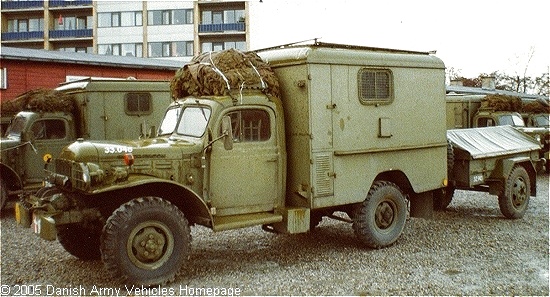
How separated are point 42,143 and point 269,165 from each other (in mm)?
6320

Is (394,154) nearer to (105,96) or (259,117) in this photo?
(259,117)

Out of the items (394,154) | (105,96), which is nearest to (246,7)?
(105,96)

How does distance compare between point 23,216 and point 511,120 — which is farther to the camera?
point 511,120

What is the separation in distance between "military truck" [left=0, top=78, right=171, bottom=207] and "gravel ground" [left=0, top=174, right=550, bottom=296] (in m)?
2.11

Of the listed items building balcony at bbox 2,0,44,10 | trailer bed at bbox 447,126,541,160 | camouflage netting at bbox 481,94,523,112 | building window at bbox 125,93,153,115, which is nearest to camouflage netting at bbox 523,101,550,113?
camouflage netting at bbox 481,94,523,112

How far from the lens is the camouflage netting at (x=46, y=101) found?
461 inches

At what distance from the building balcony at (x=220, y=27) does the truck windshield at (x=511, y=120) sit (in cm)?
3579

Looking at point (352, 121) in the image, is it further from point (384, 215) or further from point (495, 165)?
point (495, 165)

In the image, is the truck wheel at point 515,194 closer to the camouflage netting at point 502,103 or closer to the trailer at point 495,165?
the trailer at point 495,165

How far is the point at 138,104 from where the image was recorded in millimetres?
12625

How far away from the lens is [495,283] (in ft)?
21.3

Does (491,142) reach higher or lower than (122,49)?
A: lower

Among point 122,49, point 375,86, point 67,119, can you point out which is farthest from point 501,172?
point 122,49

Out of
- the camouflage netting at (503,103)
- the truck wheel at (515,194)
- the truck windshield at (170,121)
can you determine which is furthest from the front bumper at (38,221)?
the camouflage netting at (503,103)
